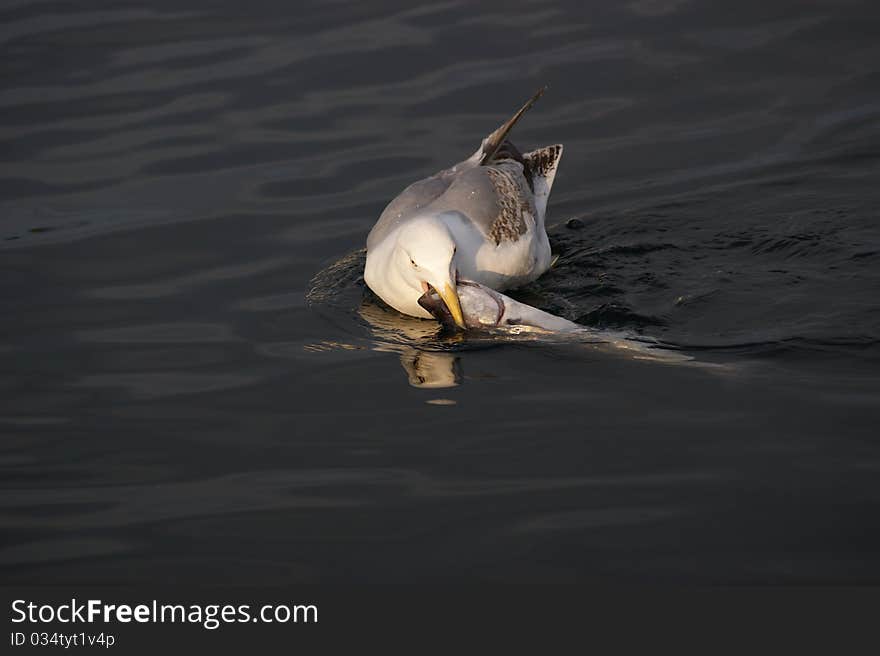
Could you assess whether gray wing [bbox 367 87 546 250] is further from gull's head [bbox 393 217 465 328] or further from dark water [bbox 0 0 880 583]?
gull's head [bbox 393 217 465 328]

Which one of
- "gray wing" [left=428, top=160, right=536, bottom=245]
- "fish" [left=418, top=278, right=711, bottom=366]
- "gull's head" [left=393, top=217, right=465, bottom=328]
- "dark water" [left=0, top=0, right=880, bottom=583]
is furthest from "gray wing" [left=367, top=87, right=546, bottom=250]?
"fish" [left=418, top=278, right=711, bottom=366]

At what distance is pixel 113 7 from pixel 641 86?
20.8 ft

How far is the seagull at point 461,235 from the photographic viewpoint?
776 cm

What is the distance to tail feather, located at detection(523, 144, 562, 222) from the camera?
9609 mm

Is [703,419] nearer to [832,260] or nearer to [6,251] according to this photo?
[832,260]

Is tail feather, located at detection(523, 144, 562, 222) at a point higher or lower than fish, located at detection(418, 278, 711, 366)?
higher

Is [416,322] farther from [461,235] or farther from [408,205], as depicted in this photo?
[408,205]

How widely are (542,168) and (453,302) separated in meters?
2.65

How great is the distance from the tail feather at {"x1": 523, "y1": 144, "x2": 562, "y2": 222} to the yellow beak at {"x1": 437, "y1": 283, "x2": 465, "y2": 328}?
202 cm

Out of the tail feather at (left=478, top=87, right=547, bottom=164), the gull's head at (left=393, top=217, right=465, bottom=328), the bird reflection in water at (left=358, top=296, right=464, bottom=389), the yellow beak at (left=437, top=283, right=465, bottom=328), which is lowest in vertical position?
the bird reflection in water at (left=358, top=296, right=464, bottom=389)

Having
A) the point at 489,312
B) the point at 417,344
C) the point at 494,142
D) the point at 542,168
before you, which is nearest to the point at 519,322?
the point at 489,312

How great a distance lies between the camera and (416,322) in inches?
323

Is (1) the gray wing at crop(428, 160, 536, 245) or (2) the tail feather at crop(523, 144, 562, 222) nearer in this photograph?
(1) the gray wing at crop(428, 160, 536, 245)

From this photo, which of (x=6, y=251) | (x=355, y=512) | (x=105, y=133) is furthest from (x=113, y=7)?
(x=355, y=512)
